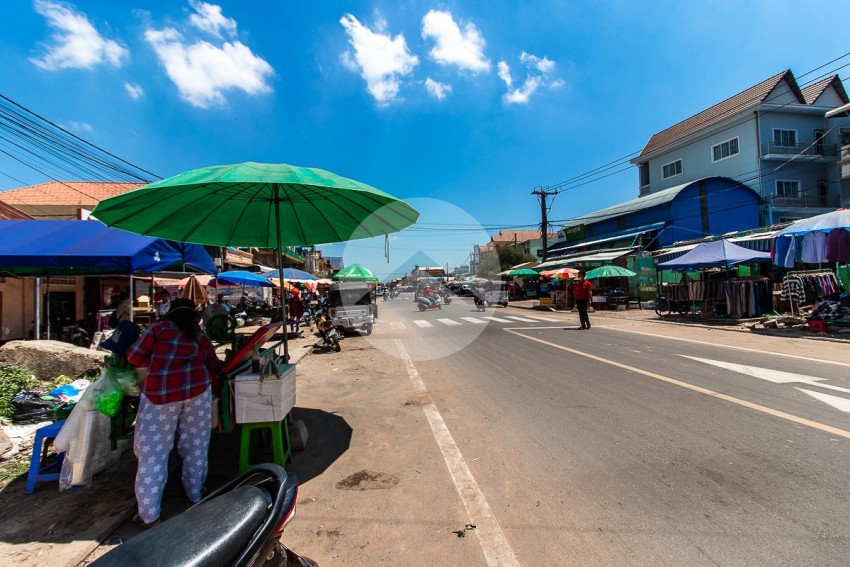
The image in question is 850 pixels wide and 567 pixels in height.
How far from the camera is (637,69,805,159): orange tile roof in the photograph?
28.7 meters

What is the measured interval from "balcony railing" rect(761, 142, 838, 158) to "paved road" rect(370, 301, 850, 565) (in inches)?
1105

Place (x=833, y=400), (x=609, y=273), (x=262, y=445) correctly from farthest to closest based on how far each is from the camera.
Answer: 1. (x=609, y=273)
2. (x=833, y=400)
3. (x=262, y=445)

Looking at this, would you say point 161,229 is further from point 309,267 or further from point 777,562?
point 309,267

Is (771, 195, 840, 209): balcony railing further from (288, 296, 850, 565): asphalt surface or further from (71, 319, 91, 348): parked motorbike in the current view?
(71, 319, 91, 348): parked motorbike

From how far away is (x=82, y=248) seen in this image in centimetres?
602

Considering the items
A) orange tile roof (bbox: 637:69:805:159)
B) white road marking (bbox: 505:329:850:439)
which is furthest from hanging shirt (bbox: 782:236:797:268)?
orange tile roof (bbox: 637:69:805:159)

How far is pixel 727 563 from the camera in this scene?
7.73ft

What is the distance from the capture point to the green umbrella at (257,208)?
3557 millimetres

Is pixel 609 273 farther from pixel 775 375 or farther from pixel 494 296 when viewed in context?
pixel 775 375

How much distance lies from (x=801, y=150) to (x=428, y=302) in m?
28.1

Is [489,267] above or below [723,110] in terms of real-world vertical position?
below

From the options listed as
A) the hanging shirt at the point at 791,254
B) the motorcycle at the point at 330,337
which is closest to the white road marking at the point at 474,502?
the motorcycle at the point at 330,337

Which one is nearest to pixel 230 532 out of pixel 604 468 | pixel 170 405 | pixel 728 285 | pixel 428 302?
pixel 170 405

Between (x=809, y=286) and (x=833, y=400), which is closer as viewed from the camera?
(x=833, y=400)
